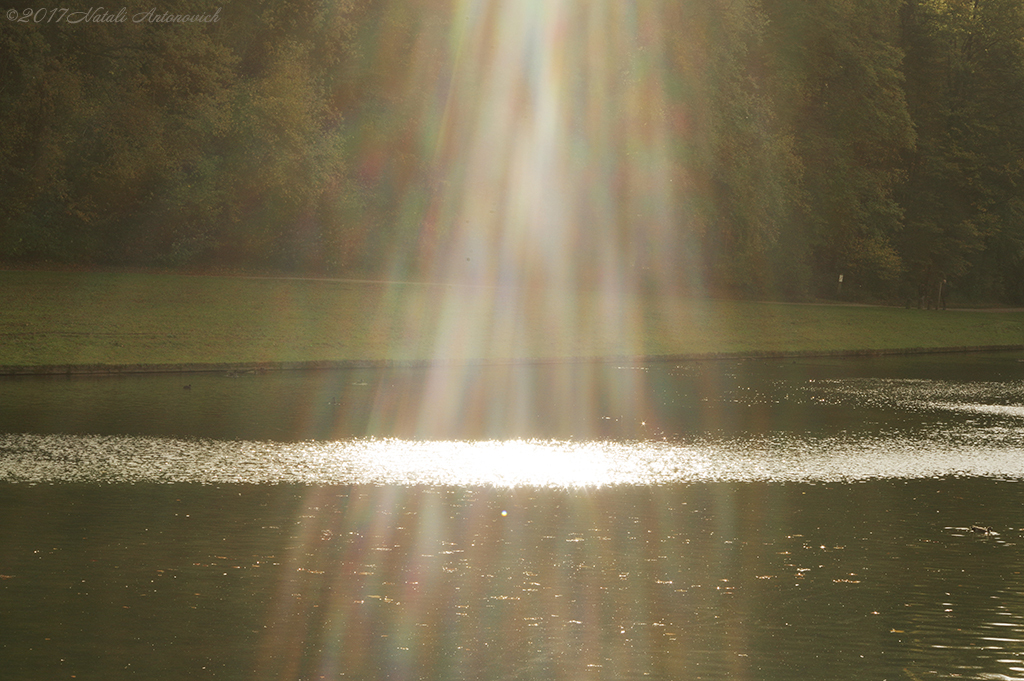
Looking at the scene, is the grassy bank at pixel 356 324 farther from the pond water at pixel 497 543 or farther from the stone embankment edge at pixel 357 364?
the pond water at pixel 497 543

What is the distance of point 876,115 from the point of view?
57.3 meters

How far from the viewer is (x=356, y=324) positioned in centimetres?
3203

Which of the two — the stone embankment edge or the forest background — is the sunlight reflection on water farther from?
the forest background

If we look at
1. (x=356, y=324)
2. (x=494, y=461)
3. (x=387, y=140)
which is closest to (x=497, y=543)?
(x=494, y=461)

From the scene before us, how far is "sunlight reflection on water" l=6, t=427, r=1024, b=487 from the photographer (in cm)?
1381

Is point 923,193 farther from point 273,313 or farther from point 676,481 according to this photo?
point 676,481

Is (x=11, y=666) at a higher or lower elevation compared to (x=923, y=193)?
lower

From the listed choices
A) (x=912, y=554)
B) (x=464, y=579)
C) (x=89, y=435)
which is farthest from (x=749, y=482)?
(x=89, y=435)

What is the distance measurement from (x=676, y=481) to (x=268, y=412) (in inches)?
301

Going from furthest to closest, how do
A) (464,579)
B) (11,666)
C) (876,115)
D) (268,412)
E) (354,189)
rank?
(876,115) → (354,189) → (268,412) → (464,579) → (11,666)

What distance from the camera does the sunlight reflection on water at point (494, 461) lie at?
13.8 metres

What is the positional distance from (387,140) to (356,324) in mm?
11192

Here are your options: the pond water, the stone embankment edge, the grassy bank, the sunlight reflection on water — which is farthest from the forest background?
the sunlight reflection on water

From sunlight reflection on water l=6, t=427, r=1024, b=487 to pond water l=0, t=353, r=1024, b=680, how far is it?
7 cm
